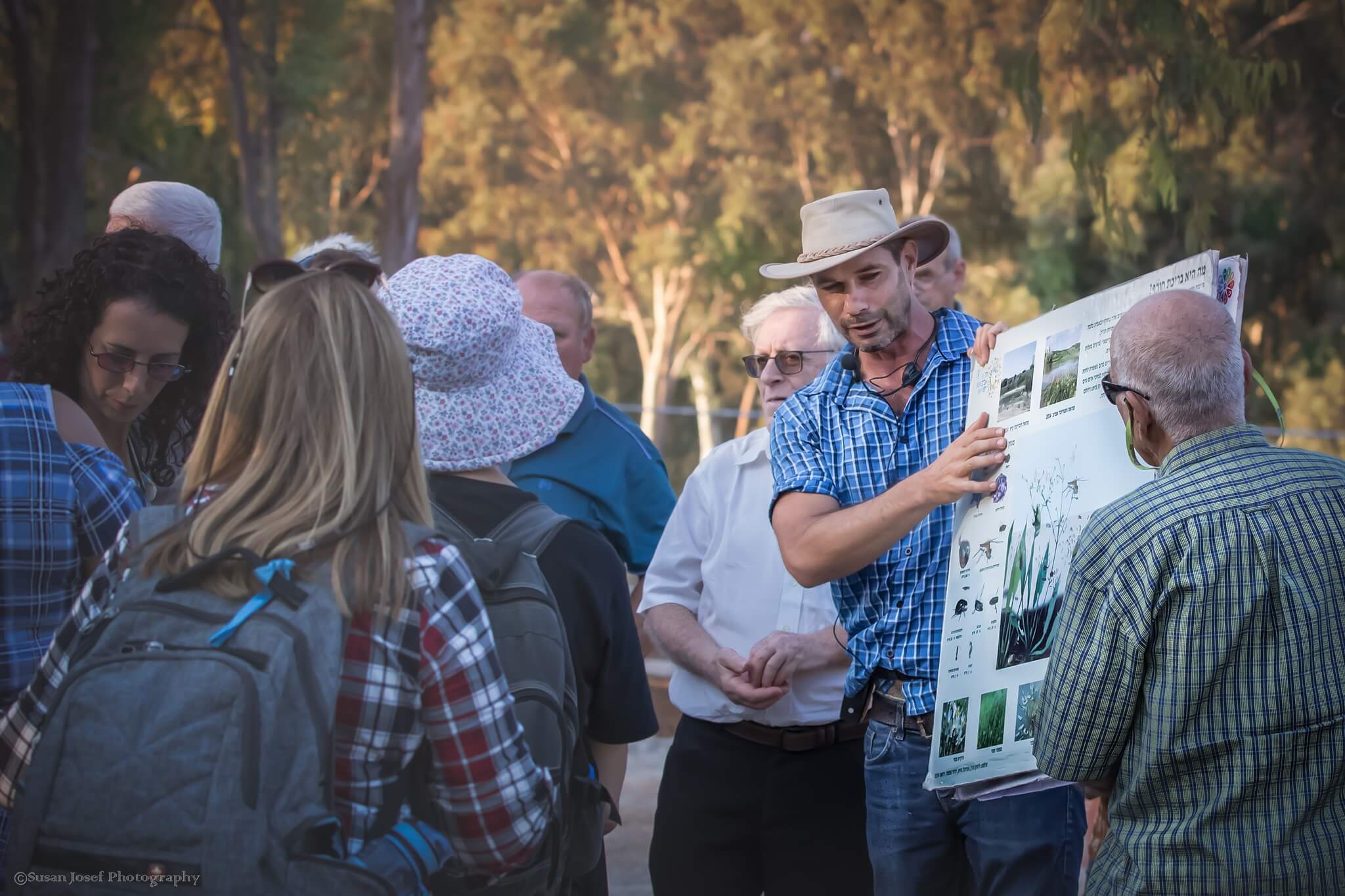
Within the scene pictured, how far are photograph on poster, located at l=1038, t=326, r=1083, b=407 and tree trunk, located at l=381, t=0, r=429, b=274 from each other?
1197 cm

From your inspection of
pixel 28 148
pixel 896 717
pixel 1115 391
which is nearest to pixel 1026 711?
pixel 896 717

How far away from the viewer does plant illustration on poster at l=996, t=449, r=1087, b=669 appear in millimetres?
2230

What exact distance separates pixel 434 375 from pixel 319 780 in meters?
0.78

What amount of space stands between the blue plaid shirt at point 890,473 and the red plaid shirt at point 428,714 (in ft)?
3.54

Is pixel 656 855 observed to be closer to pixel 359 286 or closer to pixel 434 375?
pixel 434 375

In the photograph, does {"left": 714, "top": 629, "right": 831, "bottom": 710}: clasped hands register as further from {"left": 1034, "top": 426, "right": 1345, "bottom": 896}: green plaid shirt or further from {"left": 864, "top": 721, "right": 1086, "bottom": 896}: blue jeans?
{"left": 1034, "top": 426, "right": 1345, "bottom": 896}: green plaid shirt

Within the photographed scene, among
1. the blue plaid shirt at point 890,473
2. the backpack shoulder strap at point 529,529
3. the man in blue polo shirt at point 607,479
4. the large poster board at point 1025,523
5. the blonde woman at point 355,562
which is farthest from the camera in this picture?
the man in blue polo shirt at point 607,479

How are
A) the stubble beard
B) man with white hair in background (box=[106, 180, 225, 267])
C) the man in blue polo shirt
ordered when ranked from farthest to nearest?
the man in blue polo shirt
man with white hair in background (box=[106, 180, 225, 267])
the stubble beard

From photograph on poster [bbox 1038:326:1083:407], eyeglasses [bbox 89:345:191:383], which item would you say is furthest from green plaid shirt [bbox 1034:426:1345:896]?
eyeglasses [bbox 89:345:191:383]

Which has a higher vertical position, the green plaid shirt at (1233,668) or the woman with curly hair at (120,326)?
the woman with curly hair at (120,326)

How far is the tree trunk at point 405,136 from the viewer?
1402cm

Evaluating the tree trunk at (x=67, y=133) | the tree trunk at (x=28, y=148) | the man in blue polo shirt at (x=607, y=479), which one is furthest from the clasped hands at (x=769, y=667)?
the tree trunk at (x=28, y=148)

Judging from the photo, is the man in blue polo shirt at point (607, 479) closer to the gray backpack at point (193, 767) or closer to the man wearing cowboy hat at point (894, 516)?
the man wearing cowboy hat at point (894, 516)

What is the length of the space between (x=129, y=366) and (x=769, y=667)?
1.47m
